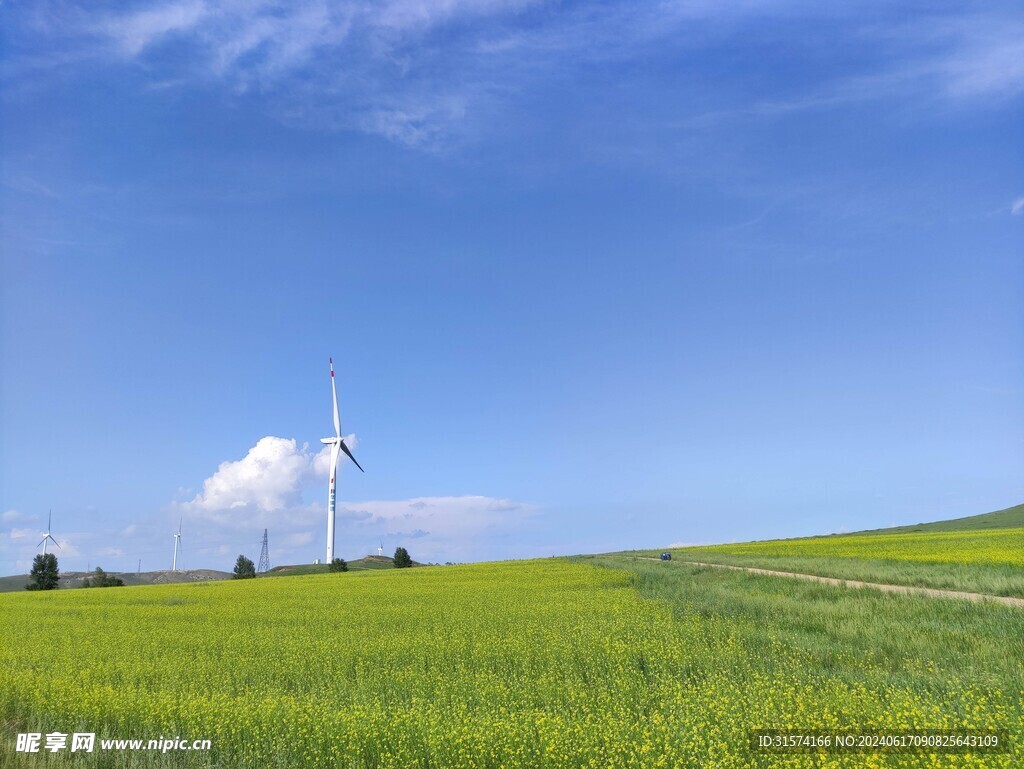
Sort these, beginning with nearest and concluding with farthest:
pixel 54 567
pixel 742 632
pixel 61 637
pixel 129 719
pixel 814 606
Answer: pixel 129 719, pixel 742 632, pixel 814 606, pixel 61 637, pixel 54 567

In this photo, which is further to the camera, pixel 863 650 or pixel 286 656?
pixel 286 656

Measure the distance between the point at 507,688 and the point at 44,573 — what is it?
10977cm

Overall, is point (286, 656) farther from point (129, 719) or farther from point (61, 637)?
point (61, 637)

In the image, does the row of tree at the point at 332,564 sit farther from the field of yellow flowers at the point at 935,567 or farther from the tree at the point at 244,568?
the field of yellow flowers at the point at 935,567

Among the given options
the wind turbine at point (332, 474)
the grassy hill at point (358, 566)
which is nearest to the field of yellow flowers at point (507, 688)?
the wind turbine at point (332, 474)

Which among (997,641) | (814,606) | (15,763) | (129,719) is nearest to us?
(15,763)

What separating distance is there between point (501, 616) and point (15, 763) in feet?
44.5

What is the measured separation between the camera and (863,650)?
568 inches

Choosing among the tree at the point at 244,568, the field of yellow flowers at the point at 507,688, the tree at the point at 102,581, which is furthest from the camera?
the tree at the point at 244,568

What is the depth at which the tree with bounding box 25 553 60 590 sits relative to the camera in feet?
307

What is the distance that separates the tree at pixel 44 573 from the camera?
93.5m

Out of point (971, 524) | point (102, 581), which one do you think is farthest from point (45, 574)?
point (971, 524)

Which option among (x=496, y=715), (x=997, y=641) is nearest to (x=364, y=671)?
(x=496, y=715)

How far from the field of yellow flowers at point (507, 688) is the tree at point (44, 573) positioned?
88316mm
